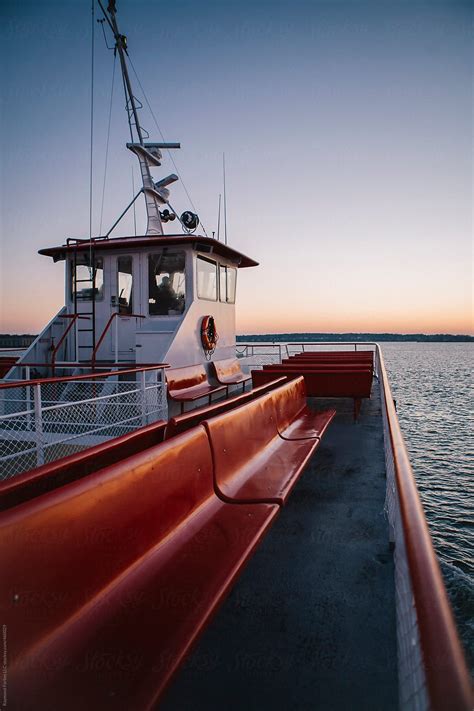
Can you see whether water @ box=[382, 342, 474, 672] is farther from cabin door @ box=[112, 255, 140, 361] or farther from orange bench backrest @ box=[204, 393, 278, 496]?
cabin door @ box=[112, 255, 140, 361]

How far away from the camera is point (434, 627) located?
2.72 ft

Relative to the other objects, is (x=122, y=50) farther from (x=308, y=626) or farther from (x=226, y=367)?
(x=308, y=626)

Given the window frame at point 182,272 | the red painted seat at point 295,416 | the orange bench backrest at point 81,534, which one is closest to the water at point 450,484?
the red painted seat at point 295,416

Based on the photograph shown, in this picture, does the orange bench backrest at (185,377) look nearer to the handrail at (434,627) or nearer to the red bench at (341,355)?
the red bench at (341,355)

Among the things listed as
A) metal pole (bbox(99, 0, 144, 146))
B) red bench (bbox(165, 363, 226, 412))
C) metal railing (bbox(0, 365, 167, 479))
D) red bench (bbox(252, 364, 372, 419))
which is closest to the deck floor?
metal railing (bbox(0, 365, 167, 479))

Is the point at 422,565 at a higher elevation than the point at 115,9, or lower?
lower

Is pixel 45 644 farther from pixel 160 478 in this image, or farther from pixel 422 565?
pixel 422 565

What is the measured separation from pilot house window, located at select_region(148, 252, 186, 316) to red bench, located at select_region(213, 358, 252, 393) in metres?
1.55

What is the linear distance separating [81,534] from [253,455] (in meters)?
2.31

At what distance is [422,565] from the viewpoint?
104cm

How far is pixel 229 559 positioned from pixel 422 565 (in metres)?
1.28

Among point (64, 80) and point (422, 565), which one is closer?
point (422, 565)

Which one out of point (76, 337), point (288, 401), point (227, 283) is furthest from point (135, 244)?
point (288, 401)

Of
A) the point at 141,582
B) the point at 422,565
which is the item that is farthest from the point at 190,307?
the point at 422,565
